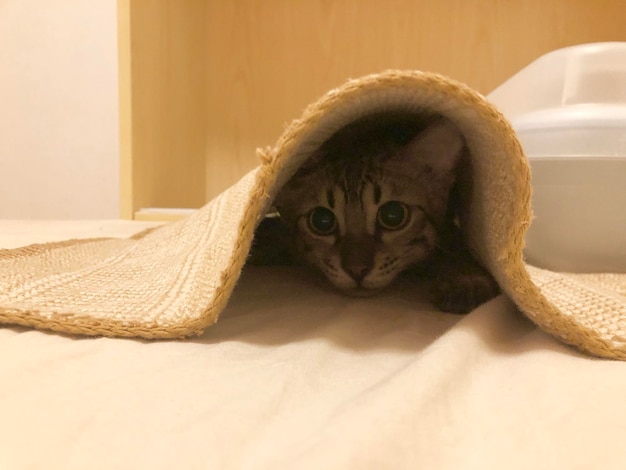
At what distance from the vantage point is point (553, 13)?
1.87 metres

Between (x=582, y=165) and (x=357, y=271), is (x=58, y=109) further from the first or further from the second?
(x=582, y=165)

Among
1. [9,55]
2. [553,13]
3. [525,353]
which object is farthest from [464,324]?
[9,55]

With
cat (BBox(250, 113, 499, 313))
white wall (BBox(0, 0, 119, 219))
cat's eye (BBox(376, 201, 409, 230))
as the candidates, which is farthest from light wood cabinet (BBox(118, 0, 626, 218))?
cat's eye (BBox(376, 201, 409, 230))

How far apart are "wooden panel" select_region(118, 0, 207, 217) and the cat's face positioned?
3.08 ft

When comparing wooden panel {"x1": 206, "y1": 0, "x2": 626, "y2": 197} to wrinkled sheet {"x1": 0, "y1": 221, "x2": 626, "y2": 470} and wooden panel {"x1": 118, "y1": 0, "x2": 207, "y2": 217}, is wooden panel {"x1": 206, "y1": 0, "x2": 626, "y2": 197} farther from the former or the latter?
wrinkled sheet {"x1": 0, "y1": 221, "x2": 626, "y2": 470}

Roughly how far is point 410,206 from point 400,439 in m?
0.55

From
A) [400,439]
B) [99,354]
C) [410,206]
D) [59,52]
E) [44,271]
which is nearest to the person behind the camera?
[400,439]

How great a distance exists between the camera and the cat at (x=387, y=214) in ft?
2.57

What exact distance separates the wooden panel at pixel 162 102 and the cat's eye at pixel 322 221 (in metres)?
0.96

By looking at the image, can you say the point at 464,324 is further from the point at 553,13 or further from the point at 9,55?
the point at 9,55

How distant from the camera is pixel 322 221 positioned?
2.88 ft

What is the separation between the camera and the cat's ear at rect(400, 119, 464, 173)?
76cm

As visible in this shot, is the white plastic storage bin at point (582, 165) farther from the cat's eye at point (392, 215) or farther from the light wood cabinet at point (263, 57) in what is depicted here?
the light wood cabinet at point (263, 57)

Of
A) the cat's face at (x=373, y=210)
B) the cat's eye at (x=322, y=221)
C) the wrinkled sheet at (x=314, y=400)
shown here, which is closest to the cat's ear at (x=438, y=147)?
the cat's face at (x=373, y=210)
